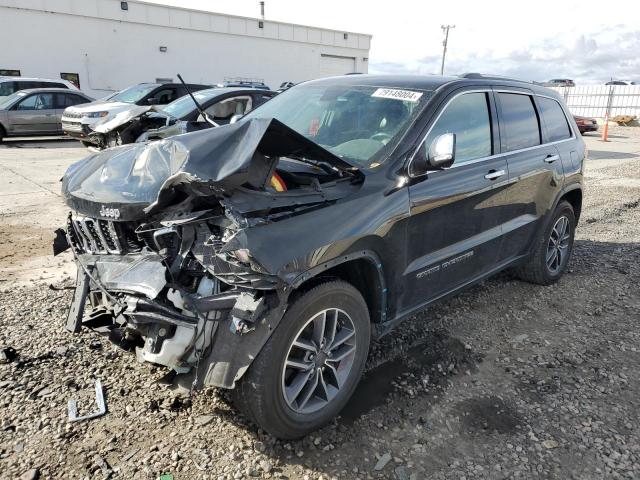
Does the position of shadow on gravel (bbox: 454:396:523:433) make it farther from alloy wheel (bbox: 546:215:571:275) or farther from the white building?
the white building

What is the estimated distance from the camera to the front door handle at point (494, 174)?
3.74 m

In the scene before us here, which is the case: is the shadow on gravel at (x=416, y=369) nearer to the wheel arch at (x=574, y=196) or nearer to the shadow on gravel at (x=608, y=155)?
the wheel arch at (x=574, y=196)

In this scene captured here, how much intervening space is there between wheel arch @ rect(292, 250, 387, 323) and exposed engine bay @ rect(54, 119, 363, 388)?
280 mm

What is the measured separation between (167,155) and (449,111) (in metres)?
1.95

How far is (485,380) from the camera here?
3420 millimetres

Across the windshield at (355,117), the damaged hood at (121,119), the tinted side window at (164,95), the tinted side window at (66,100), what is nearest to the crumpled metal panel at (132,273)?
the windshield at (355,117)

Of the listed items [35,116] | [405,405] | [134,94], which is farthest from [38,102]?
[405,405]

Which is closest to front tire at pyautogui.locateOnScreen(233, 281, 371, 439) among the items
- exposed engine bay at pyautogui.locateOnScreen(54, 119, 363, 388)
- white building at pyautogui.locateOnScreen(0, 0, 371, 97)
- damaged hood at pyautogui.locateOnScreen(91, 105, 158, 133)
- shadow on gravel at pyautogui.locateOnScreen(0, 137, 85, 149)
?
exposed engine bay at pyautogui.locateOnScreen(54, 119, 363, 388)

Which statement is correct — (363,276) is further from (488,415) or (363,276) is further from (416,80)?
(416,80)

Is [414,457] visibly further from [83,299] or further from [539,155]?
[539,155]

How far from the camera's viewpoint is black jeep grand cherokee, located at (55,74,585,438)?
2371mm

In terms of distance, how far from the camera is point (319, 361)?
109 inches

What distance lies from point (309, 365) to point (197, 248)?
34.9 inches

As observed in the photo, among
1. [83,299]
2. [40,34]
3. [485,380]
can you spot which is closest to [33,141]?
[40,34]
